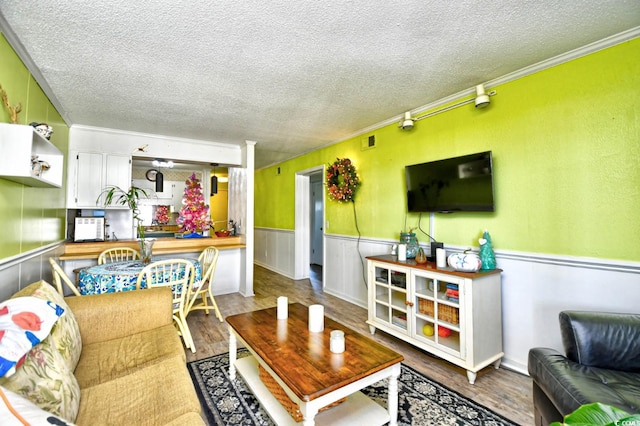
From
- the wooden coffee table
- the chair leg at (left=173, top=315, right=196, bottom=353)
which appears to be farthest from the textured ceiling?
the chair leg at (left=173, top=315, right=196, bottom=353)

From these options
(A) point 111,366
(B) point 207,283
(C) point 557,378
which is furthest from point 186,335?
(C) point 557,378

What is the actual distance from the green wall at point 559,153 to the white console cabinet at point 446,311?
1.65 feet

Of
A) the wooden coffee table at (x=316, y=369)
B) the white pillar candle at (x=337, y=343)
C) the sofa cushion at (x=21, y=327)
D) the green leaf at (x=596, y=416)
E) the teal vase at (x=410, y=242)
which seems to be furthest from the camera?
the teal vase at (x=410, y=242)

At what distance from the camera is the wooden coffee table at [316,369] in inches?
49.3

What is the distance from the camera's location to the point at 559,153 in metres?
2.08

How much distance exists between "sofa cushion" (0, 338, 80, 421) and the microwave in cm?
306

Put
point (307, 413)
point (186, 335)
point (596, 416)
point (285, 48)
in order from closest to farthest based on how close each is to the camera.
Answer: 1. point (596, 416)
2. point (307, 413)
3. point (285, 48)
4. point (186, 335)

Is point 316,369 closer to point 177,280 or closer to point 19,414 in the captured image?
point 19,414

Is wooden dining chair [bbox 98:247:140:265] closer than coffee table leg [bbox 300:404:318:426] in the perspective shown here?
No

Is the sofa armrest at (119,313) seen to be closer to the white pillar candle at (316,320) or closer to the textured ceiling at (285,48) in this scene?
the white pillar candle at (316,320)

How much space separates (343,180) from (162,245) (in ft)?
8.63

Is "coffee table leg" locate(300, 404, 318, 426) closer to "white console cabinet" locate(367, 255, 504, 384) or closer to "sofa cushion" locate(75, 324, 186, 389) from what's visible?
"sofa cushion" locate(75, 324, 186, 389)

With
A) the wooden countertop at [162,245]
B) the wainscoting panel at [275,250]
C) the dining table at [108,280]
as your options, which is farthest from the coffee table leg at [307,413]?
the wainscoting panel at [275,250]

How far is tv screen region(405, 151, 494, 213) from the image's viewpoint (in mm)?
2389
